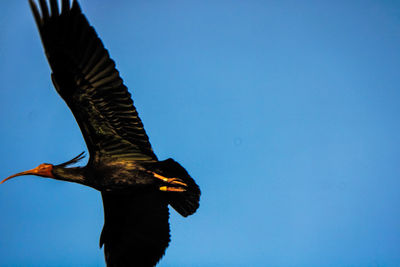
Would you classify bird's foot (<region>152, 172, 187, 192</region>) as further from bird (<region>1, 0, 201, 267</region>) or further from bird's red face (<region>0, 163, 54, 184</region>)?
bird's red face (<region>0, 163, 54, 184</region>)

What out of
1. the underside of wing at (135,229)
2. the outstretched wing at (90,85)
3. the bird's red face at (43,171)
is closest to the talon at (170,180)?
the outstretched wing at (90,85)

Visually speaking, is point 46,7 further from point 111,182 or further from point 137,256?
point 137,256

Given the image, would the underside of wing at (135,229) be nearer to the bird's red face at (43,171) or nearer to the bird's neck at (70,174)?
the bird's neck at (70,174)

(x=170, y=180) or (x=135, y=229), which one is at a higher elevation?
(x=170, y=180)

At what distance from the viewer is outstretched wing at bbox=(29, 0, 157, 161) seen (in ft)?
13.2

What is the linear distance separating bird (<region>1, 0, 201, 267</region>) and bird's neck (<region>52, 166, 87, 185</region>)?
0.04 ft

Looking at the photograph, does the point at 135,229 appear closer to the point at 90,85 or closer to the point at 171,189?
the point at 171,189

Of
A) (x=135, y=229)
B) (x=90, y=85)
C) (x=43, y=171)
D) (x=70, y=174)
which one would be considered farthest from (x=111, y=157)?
(x=135, y=229)

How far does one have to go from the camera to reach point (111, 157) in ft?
16.6

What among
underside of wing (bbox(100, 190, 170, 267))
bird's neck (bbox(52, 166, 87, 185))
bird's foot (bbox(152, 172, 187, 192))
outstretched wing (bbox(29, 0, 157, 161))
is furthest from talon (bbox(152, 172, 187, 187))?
bird's neck (bbox(52, 166, 87, 185))

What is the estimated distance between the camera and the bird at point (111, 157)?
4164 mm

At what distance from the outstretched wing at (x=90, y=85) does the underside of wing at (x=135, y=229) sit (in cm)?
77

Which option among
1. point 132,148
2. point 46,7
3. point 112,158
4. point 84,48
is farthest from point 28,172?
point 46,7

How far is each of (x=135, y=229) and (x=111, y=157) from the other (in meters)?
1.35
